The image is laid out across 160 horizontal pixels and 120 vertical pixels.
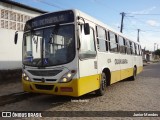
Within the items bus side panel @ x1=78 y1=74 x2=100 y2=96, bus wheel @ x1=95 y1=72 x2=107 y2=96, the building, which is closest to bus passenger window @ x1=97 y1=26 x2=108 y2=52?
bus wheel @ x1=95 y1=72 x2=107 y2=96

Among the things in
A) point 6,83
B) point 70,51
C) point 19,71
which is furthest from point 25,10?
point 70,51

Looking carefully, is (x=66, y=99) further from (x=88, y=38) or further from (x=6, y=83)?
(x=6, y=83)

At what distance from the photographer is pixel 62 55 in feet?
24.9

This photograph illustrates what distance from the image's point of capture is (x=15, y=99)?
9.16m

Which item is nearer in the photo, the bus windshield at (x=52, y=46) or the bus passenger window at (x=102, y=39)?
the bus windshield at (x=52, y=46)

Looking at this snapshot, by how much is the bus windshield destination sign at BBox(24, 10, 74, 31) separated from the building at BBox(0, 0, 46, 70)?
6956 mm

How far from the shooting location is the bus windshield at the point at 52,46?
758cm

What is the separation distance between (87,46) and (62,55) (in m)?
1.07

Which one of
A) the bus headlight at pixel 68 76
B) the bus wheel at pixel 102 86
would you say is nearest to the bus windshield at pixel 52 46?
the bus headlight at pixel 68 76

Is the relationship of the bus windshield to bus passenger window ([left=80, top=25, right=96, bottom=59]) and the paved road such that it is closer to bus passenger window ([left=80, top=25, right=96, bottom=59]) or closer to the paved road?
bus passenger window ([left=80, top=25, right=96, bottom=59])

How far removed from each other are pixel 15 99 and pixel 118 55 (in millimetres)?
5458

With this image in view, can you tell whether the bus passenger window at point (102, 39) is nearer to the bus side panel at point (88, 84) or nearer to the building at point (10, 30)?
the bus side panel at point (88, 84)

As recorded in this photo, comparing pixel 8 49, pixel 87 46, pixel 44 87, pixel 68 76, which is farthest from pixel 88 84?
pixel 8 49

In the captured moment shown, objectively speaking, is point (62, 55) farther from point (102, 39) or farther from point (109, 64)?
point (109, 64)
